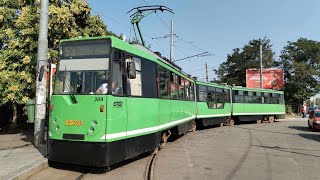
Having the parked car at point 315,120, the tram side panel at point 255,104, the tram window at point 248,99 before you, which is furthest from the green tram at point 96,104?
the tram window at point 248,99

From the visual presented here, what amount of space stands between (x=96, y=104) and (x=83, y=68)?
1.04m

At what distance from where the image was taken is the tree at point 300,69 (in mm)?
52656

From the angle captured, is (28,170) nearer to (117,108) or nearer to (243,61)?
(117,108)

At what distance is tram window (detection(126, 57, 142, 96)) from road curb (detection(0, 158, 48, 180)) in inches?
112

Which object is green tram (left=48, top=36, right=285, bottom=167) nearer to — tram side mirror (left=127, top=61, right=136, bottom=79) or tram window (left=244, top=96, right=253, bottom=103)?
tram side mirror (left=127, top=61, right=136, bottom=79)

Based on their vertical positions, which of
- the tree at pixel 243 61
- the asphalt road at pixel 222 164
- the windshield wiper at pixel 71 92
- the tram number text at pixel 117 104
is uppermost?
the tree at pixel 243 61

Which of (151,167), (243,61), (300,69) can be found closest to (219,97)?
(151,167)

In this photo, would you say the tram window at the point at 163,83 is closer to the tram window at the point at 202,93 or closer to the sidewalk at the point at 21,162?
the sidewalk at the point at 21,162

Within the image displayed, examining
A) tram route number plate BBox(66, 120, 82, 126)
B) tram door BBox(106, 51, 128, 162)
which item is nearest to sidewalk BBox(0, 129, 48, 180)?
tram route number plate BBox(66, 120, 82, 126)

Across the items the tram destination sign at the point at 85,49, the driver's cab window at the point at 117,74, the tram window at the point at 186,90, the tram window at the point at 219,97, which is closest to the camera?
the driver's cab window at the point at 117,74

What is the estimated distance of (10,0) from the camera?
61.1 ft

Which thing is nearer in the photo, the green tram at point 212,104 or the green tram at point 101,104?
the green tram at point 101,104

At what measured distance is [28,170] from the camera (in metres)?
8.34

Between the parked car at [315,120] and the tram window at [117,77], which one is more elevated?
the tram window at [117,77]
